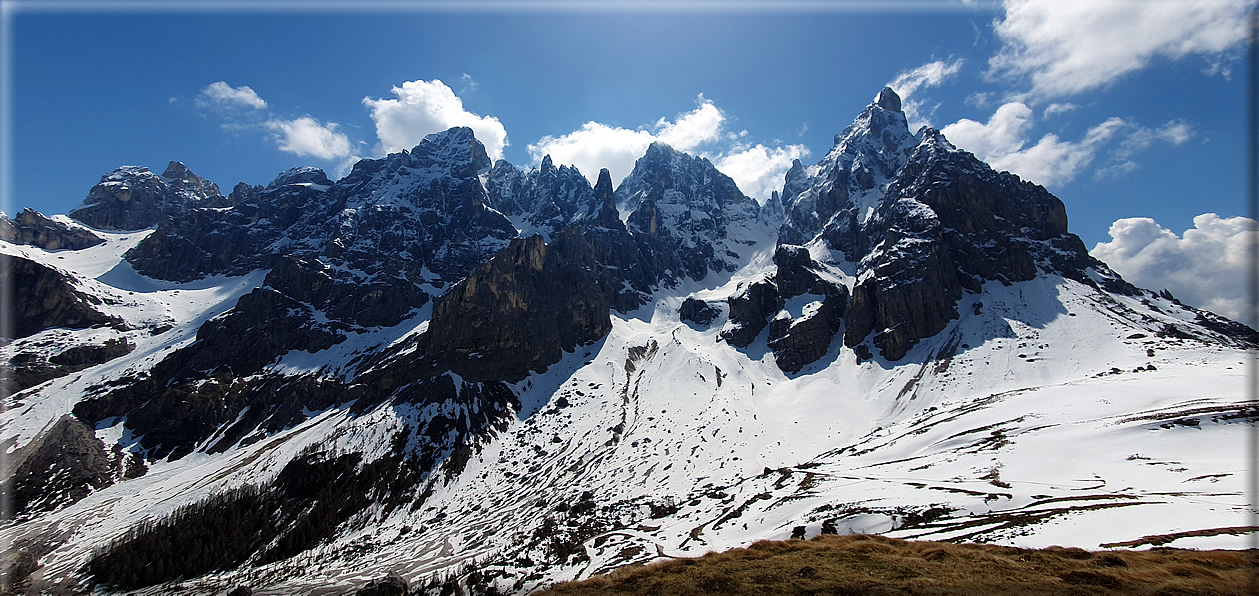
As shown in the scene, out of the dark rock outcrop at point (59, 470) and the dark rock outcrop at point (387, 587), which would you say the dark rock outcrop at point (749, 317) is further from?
the dark rock outcrop at point (59, 470)

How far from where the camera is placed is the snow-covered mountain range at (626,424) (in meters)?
66.8

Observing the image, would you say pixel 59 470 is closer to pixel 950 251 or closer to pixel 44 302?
pixel 44 302

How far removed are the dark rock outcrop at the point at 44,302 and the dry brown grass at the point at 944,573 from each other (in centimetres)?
23590

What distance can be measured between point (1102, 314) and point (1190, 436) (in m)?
94.6

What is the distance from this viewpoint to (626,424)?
146 m

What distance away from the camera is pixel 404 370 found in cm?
16825

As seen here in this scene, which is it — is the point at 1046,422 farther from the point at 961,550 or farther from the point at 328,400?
the point at 328,400

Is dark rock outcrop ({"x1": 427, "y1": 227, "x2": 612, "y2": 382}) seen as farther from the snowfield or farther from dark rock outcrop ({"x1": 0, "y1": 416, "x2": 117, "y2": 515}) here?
dark rock outcrop ({"x1": 0, "y1": 416, "x2": 117, "y2": 515})

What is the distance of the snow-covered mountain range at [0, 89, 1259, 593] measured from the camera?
66750 mm

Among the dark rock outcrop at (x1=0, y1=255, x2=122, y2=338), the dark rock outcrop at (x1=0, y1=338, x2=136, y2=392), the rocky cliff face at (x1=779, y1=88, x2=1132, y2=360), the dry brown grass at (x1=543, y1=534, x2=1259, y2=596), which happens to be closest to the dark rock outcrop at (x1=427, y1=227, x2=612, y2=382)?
the rocky cliff face at (x1=779, y1=88, x2=1132, y2=360)

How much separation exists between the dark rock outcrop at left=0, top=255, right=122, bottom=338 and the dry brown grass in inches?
9287

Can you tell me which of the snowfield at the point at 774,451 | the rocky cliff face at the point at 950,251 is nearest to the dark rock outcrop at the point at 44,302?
the snowfield at the point at 774,451

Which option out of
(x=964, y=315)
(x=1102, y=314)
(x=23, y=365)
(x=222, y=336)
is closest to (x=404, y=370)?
(x=222, y=336)

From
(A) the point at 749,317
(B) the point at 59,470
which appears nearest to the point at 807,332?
(A) the point at 749,317
